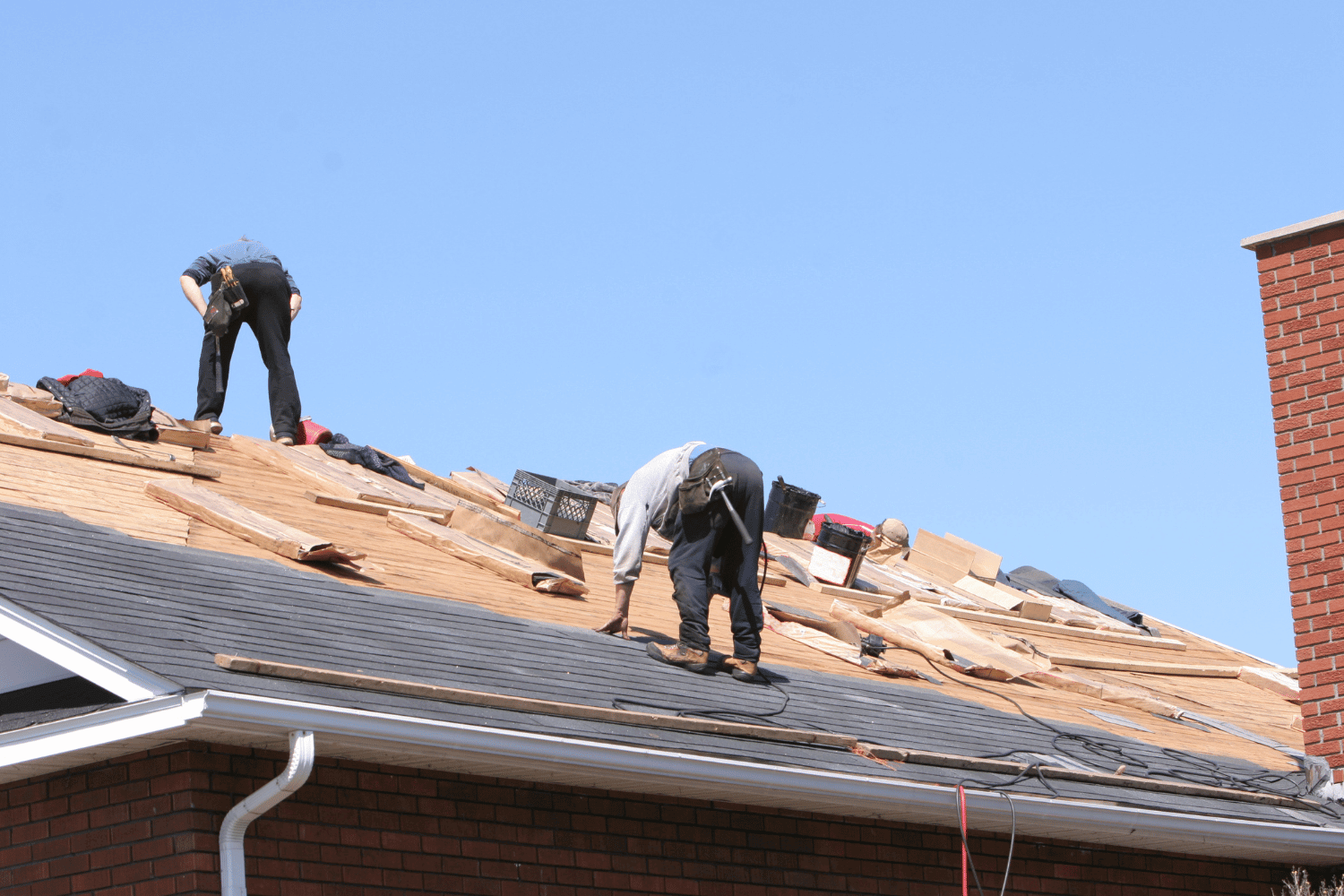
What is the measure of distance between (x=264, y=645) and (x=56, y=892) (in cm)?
117

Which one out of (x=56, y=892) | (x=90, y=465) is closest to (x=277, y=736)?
(x=56, y=892)

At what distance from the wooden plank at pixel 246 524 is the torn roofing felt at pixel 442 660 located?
0.24 m

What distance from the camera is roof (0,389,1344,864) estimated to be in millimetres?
5664

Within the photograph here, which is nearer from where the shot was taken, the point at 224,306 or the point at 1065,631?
the point at 224,306

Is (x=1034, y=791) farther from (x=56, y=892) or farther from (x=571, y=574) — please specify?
(x=56, y=892)

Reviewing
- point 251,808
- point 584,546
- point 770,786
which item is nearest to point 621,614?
point 770,786

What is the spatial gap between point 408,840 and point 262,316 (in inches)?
304

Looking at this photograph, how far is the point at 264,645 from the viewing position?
6.26 meters

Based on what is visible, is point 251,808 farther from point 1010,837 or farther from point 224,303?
point 224,303

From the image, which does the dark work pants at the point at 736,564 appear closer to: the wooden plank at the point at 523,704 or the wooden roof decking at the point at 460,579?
the wooden roof decking at the point at 460,579

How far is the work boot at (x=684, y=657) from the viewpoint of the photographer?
830cm

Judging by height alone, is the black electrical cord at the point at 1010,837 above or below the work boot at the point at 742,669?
below

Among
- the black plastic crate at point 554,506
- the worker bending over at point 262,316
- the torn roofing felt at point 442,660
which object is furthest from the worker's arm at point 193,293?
the torn roofing felt at point 442,660

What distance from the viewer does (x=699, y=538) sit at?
845 cm
